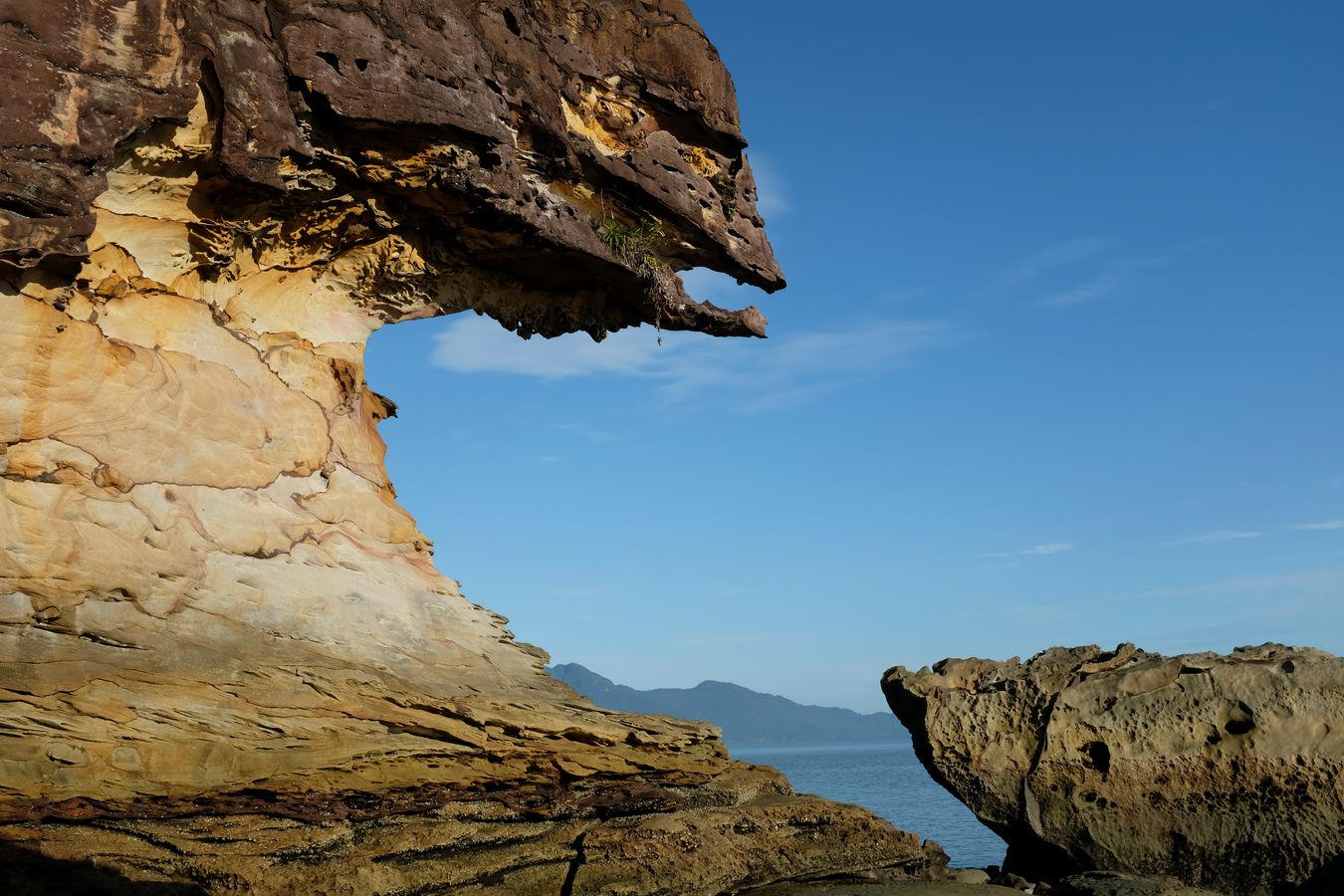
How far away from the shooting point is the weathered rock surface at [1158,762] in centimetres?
992

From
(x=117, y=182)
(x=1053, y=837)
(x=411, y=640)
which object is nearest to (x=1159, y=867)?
(x=1053, y=837)

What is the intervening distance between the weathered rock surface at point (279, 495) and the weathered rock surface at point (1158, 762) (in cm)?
182

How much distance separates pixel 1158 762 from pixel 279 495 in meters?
7.09

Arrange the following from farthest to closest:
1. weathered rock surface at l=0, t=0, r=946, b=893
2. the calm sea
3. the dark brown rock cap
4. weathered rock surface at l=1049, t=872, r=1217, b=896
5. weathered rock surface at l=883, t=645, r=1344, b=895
Result: the calm sea → weathered rock surface at l=883, t=645, r=1344, b=895 → weathered rock surface at l=1049, t=872, r=1217, b=896 → the dark brown rock cap → weathered rock surface at l=0, t=0, r=946, b=893

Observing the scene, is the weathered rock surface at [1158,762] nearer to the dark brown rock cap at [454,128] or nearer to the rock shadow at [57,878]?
the dark brown rock cap at [454,128]

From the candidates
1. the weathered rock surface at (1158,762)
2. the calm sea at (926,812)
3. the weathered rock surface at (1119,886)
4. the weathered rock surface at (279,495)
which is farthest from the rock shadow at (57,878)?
the calm sea at (926,812)

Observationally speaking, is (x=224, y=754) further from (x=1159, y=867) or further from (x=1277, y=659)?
(x=1277, y=659)

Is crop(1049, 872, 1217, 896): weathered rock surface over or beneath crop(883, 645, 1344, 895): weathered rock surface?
beneath

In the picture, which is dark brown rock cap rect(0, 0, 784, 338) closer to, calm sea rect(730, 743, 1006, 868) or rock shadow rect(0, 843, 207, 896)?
rock shadow rect(0, 843, 207, 896)

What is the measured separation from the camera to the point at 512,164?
9.63 m

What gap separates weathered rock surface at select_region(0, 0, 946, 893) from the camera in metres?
7.29

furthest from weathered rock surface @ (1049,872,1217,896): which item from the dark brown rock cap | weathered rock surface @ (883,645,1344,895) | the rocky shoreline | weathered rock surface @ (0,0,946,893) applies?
the dark brown rock cap

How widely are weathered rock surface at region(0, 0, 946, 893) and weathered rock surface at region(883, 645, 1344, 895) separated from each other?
182 centimetres

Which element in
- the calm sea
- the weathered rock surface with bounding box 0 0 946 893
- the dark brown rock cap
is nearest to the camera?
the weathered rock surface with bounding box 0 0 946 893
